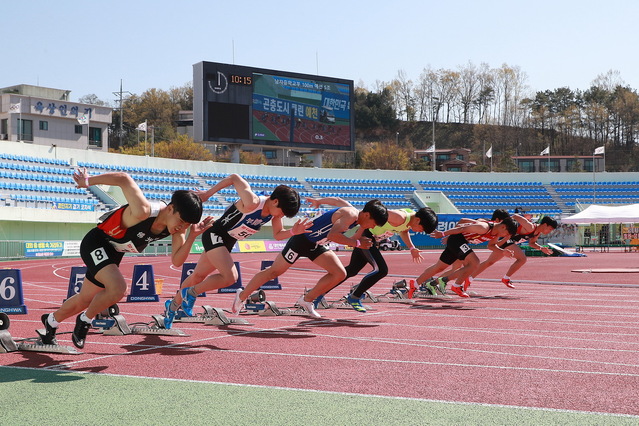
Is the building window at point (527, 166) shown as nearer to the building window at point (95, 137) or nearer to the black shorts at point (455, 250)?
the building window at point (95, 137)

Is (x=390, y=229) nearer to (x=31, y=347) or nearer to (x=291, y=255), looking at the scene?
(x=291, y=255)

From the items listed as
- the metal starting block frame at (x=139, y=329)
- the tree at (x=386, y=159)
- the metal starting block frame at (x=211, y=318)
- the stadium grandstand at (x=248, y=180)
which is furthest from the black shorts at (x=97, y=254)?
the tree at (x=386, y=159)

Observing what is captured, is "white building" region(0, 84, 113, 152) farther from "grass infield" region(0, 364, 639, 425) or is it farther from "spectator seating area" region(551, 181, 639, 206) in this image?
"grass infield" region(0, 364, 639, 425)

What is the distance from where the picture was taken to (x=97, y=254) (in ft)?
21.6

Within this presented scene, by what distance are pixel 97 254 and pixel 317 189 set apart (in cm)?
4592

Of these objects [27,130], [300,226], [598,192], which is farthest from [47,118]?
[300,226]

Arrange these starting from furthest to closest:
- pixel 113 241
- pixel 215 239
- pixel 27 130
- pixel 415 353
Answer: pixel 27 130 < pixel 215 239 < pixel 415 353 < pixel 113 241

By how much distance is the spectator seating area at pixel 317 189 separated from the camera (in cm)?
3706

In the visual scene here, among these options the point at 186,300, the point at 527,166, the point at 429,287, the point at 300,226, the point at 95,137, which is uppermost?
the point at 95,137

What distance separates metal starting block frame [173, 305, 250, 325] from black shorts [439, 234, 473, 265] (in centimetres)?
526

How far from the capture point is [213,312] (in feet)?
30.6

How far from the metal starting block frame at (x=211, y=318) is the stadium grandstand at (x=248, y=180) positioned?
24.9 m

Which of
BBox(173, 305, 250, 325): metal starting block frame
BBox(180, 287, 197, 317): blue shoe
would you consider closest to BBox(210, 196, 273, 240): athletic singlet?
BBox(180, 287, 197, 317): blue shoe

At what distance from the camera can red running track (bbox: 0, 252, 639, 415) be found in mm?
5355
